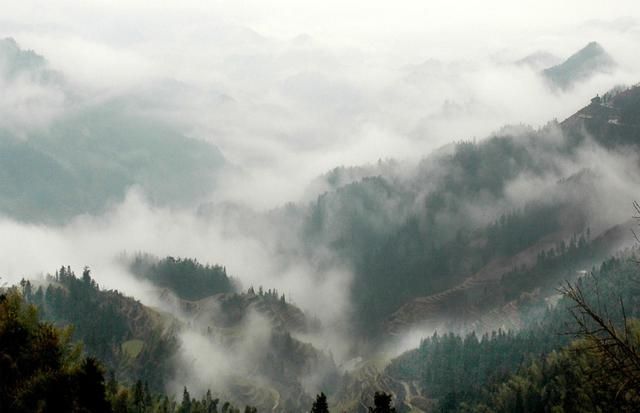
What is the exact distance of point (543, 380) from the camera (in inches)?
7825

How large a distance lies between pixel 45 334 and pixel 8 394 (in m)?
3.83

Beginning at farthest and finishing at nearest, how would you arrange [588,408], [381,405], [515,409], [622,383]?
[515,409], [588,408], [381,405], [622,383]

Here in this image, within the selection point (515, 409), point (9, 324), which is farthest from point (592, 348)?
point (515, 409)

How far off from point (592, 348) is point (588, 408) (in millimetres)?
153037

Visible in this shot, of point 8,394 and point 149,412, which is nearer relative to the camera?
point 8,394

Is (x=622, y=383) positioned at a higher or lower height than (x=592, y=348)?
lower

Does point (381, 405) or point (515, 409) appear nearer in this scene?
point (381, 405)

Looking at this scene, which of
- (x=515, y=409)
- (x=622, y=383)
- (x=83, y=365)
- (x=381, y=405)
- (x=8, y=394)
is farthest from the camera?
(x=515, y=409)

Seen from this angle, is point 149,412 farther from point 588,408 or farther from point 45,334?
point 45,334

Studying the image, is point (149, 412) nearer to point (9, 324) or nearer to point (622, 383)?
point (9, 324)

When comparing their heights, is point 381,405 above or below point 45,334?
below

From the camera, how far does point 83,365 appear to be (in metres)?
37.8

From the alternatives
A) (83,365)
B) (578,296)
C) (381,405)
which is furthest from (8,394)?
(381,405)

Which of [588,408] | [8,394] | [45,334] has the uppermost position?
[45,334]
